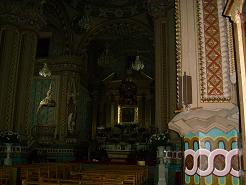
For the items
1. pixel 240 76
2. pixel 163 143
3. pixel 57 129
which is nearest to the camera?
pixel 240 76

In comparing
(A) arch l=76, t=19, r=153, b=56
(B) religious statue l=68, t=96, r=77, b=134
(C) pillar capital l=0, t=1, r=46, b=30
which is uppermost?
(A) arch l=76, t=19, r=153, b=56

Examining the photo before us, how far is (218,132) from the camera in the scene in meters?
4.16

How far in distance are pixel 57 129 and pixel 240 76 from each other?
12779mm

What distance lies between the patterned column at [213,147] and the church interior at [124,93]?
1 cm

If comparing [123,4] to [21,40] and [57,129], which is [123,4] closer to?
[21,40]

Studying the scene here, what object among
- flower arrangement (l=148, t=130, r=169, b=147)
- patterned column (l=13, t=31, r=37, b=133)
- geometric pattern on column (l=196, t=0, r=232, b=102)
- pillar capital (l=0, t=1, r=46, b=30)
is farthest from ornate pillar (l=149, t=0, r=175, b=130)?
geometric pattern on column (l=196, t=0, r=232, b=102)

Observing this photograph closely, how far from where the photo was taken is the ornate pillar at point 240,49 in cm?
310

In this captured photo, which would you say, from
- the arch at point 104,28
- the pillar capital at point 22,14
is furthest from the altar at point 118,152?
the pillar capital at point 22,14

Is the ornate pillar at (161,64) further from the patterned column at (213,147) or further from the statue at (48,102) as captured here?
the statue at (48,102)

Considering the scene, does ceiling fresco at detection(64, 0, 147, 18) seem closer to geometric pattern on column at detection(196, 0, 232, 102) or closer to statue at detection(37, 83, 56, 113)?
statue at detection(37, 83, 56, 113)

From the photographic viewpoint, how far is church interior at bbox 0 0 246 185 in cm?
415

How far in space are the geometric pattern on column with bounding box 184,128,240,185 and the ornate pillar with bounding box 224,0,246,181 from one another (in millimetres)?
840

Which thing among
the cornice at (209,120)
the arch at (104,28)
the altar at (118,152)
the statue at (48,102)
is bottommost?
the altar at (118,152)

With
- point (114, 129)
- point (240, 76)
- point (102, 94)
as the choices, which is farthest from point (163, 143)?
point (102, 94)
